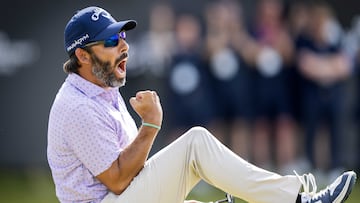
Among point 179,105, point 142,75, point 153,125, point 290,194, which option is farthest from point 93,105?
point 142,75

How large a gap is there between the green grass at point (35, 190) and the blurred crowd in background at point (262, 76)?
114 cm

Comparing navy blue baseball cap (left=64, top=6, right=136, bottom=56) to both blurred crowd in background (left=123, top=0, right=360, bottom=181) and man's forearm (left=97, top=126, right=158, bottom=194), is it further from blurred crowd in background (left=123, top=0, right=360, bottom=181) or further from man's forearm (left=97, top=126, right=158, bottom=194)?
blurred crowd in background (left=123, top=0, right=360, bottom=181)

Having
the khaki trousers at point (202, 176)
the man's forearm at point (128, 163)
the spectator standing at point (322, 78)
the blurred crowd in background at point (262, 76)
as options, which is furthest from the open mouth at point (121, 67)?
the spectator standing at point (322, 78)

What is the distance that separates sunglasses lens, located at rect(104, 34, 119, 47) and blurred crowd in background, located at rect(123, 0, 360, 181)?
20.5 ft

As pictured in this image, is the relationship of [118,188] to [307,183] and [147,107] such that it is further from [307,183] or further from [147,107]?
[307,183]

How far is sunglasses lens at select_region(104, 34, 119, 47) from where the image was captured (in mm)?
6438

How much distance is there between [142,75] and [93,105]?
24.5ft

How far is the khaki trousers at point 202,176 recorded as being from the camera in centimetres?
614

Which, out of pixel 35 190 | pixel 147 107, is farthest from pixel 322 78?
pixel 147 107

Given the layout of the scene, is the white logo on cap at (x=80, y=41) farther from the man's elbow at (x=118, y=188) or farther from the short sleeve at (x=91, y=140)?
the man's elbow at (x=118, y=188)

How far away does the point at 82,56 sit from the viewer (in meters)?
6.47

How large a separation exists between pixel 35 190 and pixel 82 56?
563 cm

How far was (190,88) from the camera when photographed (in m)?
12.8

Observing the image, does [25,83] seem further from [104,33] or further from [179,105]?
[104,33]
